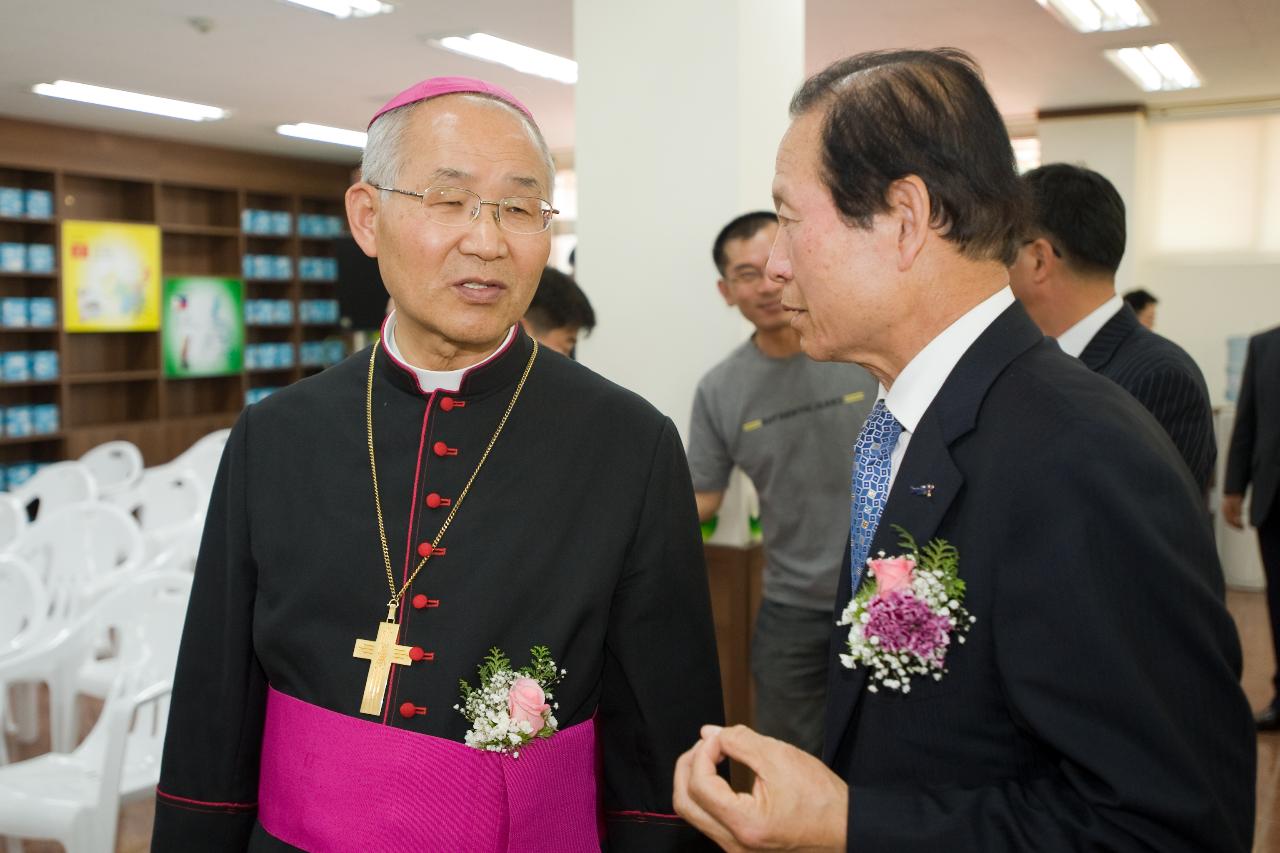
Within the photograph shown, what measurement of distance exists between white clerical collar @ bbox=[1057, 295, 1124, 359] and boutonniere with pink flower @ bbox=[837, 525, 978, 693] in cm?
146

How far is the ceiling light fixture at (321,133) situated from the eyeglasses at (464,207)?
8712 mm

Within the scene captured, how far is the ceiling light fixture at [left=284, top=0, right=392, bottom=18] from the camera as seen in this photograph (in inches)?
227

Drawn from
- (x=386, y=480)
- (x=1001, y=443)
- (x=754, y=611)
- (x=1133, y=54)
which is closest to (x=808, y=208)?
(x=1001, y=443)

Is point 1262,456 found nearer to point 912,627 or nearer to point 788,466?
point 788,466

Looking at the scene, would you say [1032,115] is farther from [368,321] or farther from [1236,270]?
[368,321]

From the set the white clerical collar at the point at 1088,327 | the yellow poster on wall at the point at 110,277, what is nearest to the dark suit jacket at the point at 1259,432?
the white clerical collar at the point at 1088,327

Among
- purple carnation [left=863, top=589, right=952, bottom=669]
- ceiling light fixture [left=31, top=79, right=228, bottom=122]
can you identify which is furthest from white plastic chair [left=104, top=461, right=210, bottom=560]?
purple carnation [left=863, top=589, right=952, bottom=669]

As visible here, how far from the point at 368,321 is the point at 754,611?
5.34m

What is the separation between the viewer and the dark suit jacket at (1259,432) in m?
4.59

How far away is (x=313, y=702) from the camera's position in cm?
143

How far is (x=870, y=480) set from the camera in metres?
1.29

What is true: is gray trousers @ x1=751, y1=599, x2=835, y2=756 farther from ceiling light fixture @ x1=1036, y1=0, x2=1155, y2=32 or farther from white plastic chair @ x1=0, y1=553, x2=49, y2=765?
ceiling light fixture @ x1=1036, y1=0, x2=1155, y2=32

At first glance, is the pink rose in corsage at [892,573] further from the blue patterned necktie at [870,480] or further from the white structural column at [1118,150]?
the white structural column at [1118,150]

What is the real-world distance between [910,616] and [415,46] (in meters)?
6.52
